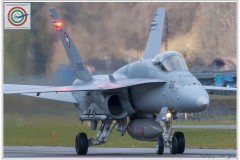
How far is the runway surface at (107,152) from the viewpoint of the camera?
2300 centimetres

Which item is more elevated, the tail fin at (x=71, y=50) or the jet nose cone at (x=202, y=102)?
the tail fin at (x=71, y=50)

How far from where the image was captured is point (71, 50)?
25.5m

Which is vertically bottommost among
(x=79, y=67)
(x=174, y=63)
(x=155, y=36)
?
(x=174, y=63)

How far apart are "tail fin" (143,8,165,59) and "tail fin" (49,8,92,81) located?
6.18 ft

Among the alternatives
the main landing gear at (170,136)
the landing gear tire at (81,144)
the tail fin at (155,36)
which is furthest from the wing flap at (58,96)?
the main landing gear at (170,136)

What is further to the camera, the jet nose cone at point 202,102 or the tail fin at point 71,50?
the tail fin at point 71,50

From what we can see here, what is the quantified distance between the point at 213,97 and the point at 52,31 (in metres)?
14.9

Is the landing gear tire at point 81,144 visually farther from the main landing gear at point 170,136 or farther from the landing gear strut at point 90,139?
the main landing gear at point 170,136

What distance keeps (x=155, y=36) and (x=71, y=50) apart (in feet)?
8.69

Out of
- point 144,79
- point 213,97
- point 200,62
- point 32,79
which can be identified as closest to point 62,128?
point 32,79

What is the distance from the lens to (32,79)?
26.3 m

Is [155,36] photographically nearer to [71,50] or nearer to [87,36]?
[87,36]

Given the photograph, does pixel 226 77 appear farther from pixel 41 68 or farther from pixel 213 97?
pixel 41 68

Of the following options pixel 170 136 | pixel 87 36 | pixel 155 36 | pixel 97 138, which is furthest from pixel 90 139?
pixel 155 36
